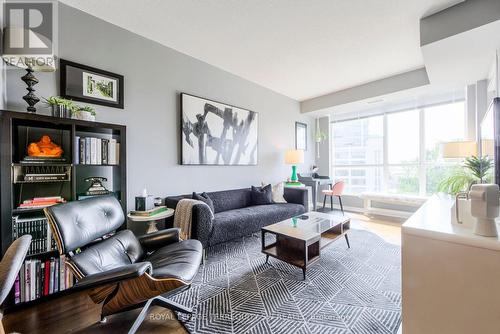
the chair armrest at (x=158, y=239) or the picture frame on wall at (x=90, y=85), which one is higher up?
the picture frame on wall at (x=90, y=85)

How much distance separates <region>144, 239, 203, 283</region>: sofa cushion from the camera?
1.31 meters

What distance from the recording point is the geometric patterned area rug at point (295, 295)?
143 cm

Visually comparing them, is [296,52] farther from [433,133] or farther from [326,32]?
[433,133]

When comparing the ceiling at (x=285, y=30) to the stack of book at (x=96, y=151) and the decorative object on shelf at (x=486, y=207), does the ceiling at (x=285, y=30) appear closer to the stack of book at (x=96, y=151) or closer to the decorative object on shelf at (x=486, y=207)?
the stack of book at (x=96, y=151)

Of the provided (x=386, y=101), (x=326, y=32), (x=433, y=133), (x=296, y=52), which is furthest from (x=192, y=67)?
(x=433, y=133)

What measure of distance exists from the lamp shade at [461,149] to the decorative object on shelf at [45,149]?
4520 mm

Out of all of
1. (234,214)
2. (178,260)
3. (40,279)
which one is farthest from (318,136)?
(40,279)

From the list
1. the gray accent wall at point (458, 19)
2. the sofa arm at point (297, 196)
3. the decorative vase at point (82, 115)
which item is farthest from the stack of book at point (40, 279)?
the gray accent wall at point (458, 19)

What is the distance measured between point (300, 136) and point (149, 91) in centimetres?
360

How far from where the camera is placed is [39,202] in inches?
65.9

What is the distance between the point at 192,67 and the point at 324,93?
3.00 m

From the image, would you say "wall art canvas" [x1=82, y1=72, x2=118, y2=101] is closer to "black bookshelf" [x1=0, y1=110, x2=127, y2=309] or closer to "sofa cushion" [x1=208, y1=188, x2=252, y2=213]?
"black bookshelf" [x1=0, y1=110, x2=127, y2=309]

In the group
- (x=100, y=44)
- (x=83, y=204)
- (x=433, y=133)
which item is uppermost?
(x=100, y=44)

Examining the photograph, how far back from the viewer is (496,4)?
190 cm
